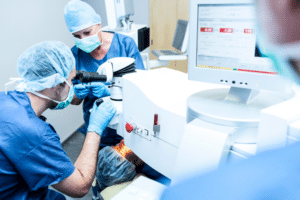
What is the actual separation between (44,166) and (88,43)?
99cm

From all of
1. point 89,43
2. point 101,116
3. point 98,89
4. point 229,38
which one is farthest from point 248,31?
point 89,43

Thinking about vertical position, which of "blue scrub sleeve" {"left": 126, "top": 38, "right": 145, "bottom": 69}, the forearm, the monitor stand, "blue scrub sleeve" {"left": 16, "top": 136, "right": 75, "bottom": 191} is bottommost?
the forearm

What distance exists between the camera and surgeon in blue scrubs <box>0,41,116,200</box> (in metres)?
0.95

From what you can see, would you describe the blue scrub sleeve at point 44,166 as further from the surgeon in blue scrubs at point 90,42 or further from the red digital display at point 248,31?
the red digital display at point 248,31

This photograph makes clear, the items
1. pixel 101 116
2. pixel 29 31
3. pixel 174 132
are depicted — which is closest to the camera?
pixel 174 132

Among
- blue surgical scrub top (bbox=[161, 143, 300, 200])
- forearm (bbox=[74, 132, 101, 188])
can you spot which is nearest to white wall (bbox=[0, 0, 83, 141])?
forearm (bbox=[74, 132, 101, 188])

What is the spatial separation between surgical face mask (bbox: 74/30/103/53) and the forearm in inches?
28.2

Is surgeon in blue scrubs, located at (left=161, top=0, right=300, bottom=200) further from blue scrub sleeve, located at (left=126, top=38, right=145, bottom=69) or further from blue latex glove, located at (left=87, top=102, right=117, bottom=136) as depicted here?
blue scrub sleeve, located at (left=126, top=38, right=145, bottom=69)

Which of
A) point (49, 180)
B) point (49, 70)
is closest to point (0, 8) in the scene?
point (49, 70)

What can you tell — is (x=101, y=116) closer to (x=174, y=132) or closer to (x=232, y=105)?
(x=174, y=132)

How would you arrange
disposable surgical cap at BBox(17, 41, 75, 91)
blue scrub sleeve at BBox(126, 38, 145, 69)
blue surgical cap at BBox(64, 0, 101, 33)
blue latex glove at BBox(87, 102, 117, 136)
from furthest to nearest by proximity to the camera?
blue scrub sleeve at BBox(126, 38, 145, 69) < blue surgical cap at BBox(64, 0, 101, 33) < blue latex glove at BBox(87, 102, 117, 136) < disposable surgical cap at BBox(17, 41, 75, 91)

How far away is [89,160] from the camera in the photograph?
46.4 inches

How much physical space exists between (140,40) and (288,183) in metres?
2.16

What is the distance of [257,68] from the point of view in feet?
2.35
